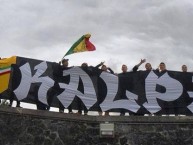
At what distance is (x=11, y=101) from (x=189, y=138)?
16.9 feet

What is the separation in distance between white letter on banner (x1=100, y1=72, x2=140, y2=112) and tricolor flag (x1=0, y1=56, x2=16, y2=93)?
271 cm

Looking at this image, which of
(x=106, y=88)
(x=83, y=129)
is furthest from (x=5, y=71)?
(x=106, y=88)

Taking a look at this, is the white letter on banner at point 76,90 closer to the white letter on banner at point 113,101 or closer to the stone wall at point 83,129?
the white letter on banner at point 113,101

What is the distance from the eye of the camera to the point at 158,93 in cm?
1688

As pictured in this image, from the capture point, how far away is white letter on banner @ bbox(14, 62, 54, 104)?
16.3m

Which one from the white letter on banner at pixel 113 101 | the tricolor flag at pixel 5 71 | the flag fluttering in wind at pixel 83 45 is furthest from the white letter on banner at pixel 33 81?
the white letter on banner at pixel 113 101

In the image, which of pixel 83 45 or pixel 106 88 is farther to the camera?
pixel 83 45

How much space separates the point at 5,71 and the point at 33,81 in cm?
84

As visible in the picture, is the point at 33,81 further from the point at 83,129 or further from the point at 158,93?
the point at 158,93

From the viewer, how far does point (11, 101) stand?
16266 mm

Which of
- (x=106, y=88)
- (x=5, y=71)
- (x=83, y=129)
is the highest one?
(x=5, y=71)

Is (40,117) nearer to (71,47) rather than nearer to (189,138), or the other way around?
(71,47)

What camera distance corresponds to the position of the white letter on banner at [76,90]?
54.6 feet

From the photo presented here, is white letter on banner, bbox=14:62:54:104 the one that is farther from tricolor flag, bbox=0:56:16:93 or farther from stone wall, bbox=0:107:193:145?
stone wall, bbox=0:107:193:145
